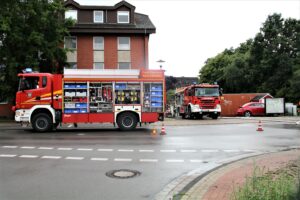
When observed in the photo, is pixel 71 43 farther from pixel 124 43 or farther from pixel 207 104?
pixel 207 104

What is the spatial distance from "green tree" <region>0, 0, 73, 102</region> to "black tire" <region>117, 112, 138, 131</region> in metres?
12.2

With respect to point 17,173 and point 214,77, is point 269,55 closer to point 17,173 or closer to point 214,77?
point 214,77

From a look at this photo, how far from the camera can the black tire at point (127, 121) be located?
2128cm

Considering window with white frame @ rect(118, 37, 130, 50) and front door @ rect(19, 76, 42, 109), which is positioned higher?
window with white frame @ rect(118, 37, 130, 50)

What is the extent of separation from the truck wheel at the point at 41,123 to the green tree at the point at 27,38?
10.4 m

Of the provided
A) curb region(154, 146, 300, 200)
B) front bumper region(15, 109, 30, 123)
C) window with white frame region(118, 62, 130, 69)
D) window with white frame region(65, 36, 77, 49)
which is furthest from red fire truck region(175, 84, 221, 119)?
curb region(154, 146, 300, 200)

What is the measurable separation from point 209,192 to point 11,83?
2726 centimetres

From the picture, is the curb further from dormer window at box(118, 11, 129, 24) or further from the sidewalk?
dormer window at box(118, 11, 129, 24)

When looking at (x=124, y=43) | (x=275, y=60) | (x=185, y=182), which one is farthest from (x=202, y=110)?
(x=275, y=60)

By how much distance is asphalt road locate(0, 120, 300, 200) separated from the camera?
25.0 ft

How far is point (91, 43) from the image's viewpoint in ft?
134

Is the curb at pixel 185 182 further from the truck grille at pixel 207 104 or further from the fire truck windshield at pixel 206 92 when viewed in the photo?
the fire truck windshield at pixel 206 92

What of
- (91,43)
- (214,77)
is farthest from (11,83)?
(214,77)

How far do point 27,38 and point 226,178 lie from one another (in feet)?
84.3
